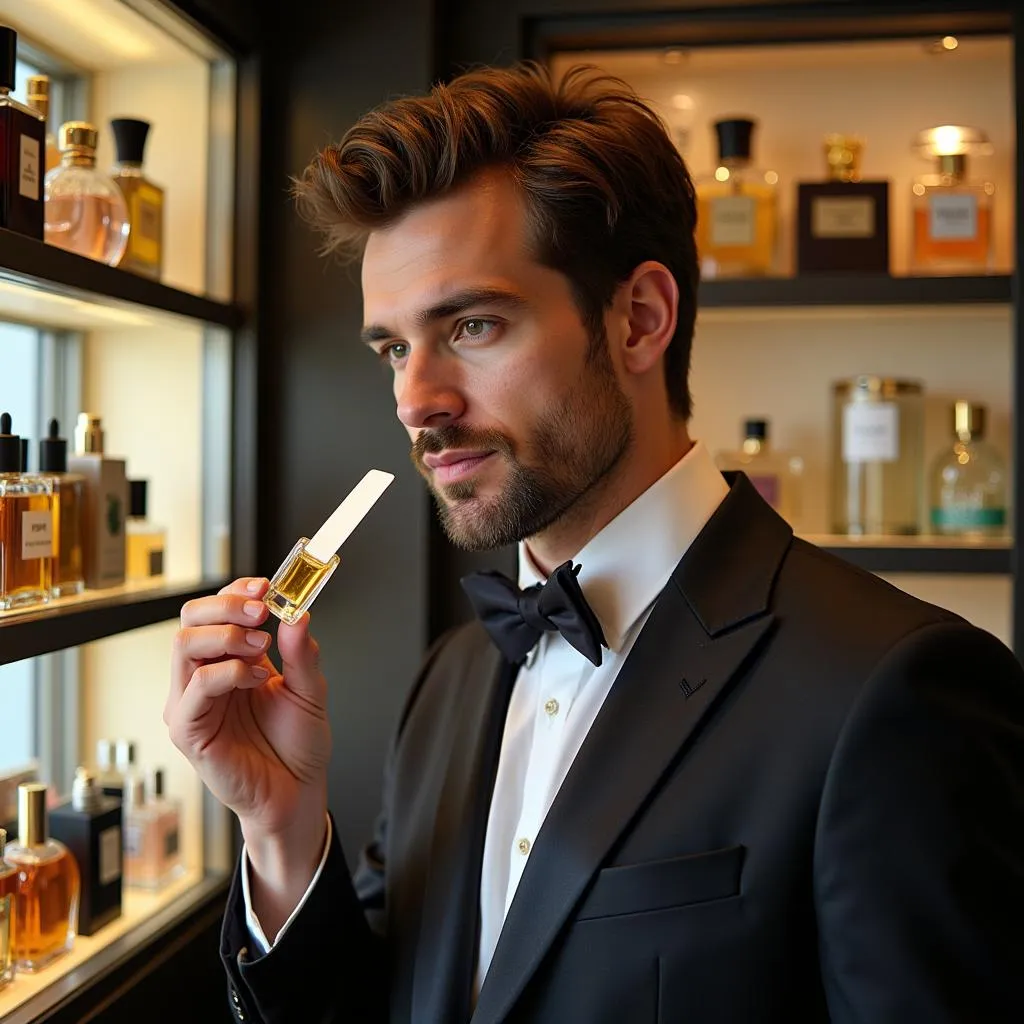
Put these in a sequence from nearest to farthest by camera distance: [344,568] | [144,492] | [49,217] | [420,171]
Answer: [420,171]
[49,217]
[144,492]
[344,568]

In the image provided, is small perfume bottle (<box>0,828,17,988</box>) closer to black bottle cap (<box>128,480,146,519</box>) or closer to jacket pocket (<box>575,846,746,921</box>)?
black bottle cap (<box>128,480,146,519</box>)

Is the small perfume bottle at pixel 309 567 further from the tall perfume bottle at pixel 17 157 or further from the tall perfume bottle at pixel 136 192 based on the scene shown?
the tall perfume bottle at pixel 136 192

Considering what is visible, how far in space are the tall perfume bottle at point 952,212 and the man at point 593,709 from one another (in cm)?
67

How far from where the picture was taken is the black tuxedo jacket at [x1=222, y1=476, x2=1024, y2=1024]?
2.63 ft

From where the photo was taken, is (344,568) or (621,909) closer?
(621,909)

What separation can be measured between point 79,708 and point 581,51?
1.30 m

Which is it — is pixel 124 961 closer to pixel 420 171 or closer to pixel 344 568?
pixel 344 568

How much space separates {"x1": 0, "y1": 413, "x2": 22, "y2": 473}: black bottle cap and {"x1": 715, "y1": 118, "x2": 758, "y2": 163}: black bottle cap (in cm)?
112

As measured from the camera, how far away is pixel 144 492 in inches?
58.3

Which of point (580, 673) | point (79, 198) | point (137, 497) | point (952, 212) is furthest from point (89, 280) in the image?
point (952, 212)

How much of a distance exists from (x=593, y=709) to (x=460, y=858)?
19 cm

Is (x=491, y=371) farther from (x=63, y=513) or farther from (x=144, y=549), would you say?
(x=144, y=549)

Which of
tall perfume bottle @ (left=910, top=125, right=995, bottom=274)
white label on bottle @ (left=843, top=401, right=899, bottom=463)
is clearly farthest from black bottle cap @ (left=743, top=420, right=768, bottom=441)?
tall perfume bottle @ (left=910, top=125, right=995, bottom=274)

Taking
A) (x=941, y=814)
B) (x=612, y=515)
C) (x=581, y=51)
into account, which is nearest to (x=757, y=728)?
(x=941, y=814)
